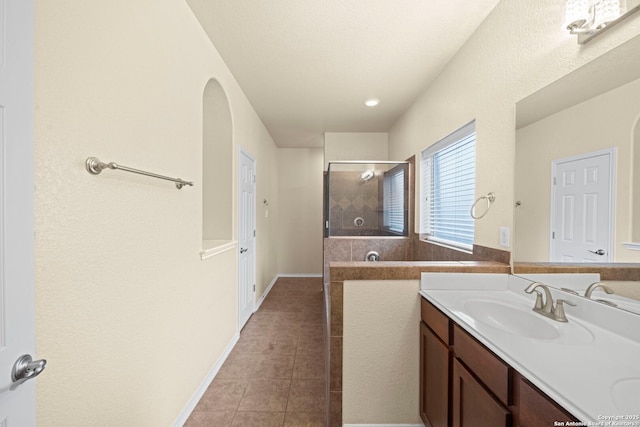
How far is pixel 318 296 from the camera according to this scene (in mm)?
4121

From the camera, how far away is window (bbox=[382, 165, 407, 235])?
3292 mm

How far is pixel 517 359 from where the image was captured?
0.84 meters

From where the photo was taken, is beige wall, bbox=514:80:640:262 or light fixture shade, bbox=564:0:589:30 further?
light fixture shade, bbox=564:0:589:30

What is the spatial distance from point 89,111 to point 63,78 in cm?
12

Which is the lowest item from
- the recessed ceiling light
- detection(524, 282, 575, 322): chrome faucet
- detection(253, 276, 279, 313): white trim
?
detection(253, 276, 279, 313): white trim

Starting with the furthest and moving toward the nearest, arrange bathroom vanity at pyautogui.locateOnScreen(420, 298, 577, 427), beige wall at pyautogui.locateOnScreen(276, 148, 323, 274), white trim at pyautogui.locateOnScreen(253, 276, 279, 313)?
beige wall at pyautogui.locateOnScreen(276, 148, 323, 274)
white trim at pyautogui.locateOnScreen(253, 276, 279, 313)
bathroom vanity at pyautogui.locateOnScreen(420, 298, 577, 427)

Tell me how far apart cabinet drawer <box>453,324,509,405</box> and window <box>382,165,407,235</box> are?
216 cm

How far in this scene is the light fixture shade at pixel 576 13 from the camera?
1086 mm

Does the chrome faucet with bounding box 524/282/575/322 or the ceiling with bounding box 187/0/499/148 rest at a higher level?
the ceiling with bounding box 187/0/499/148

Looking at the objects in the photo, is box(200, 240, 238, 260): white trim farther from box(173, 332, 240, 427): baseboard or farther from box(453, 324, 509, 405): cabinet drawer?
box(453, 324, 509, 405): cabinet drawer

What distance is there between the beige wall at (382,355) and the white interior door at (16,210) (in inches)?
49.4

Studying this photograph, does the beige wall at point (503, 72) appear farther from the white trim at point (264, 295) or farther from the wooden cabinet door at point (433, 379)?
the white trim at point (264, 295)

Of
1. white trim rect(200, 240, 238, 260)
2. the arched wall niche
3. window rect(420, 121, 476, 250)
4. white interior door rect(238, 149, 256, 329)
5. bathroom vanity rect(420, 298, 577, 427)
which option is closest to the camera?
bathroom vanity rect(420, 298, 577, 427)

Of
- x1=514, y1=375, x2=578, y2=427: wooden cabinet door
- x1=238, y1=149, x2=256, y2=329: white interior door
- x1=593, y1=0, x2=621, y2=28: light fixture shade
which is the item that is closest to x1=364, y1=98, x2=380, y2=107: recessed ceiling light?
x1=238, y1=149, x2=256, y2=329: white interior door
